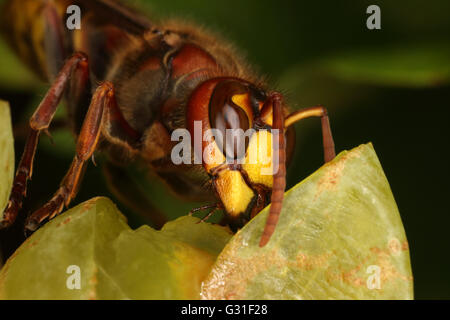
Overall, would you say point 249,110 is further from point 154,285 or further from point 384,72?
point 384,72

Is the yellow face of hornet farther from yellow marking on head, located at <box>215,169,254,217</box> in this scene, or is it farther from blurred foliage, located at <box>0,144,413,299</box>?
blurred foliage, located at <box>0,144,413,299</box>

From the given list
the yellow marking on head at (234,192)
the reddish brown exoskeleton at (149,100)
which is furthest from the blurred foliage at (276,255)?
the yellow marking on head at (234,192)

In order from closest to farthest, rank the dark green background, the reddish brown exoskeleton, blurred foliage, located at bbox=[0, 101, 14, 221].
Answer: blurred foliage, located at bbox=[0, 101, 14, 221] → the reddish brown exoskeleton → the dark green background

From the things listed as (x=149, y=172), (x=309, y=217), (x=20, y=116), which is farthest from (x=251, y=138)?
(x=20, y=116)

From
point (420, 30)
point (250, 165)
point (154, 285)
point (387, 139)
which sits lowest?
point (154, 285)

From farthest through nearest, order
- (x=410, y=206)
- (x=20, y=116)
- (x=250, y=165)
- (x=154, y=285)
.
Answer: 1. (x=20, y=116)
2. (x=410, y=206)
3. (x=250, y=165)
4. (x=154, y=285)

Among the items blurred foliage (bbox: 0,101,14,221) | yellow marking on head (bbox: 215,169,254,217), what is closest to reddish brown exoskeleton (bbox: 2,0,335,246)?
yellow marking on head (bbox: 215,169,254,217)

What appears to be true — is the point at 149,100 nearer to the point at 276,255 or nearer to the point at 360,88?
the point at 360,88
